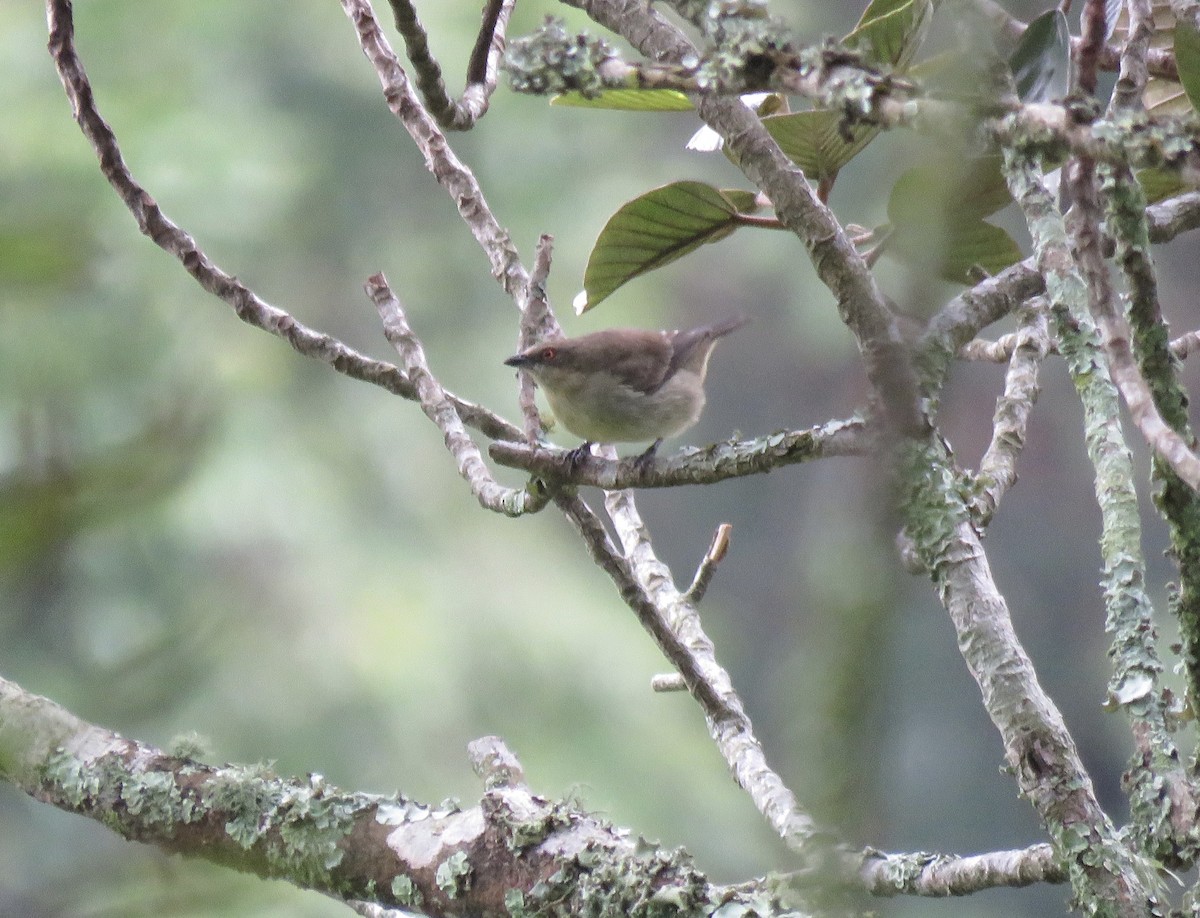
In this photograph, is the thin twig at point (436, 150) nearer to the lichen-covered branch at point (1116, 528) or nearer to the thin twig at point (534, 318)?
the thin twig at point (534, 318)

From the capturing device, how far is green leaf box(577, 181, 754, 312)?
150cm

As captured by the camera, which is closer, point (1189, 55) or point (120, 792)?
point (1189, 55)

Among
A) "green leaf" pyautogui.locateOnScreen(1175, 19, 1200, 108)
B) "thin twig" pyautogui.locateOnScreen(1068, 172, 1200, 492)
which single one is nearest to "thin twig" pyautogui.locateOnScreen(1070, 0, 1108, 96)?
"thin twig" pyautogui.locateOnScreen(1068, 172, 1200, 492)

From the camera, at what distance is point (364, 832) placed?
124 cm

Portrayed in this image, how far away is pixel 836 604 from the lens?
451 millimetres

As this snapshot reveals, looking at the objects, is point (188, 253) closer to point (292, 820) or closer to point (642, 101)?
point (642, 101)

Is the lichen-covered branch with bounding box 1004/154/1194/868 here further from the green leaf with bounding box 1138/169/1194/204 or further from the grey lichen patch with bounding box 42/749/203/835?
the grey lichen patch with bounding box 42/749/203/835

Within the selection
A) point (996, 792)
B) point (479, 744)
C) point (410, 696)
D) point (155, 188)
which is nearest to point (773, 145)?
point (479, 744)

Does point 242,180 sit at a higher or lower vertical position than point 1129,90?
higher

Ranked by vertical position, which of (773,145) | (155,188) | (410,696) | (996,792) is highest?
(155,188)

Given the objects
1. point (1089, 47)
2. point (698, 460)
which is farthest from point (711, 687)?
point (1089, 47)

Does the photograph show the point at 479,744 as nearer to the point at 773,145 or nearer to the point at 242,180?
the point at 773,145

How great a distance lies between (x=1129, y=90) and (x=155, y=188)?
5.18 meters

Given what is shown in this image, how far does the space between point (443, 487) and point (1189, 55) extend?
18.5ft
